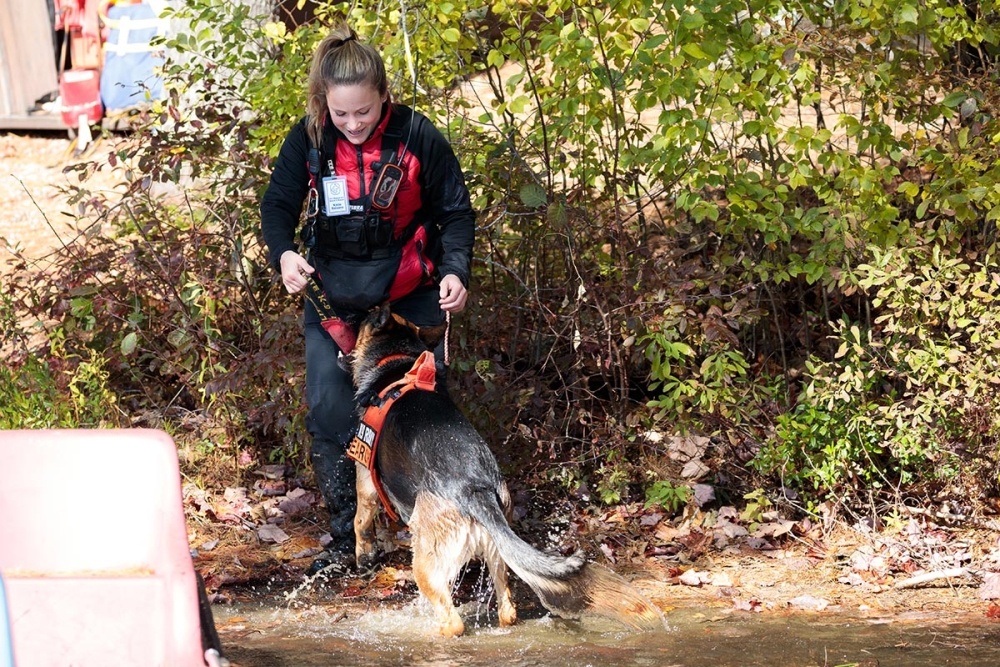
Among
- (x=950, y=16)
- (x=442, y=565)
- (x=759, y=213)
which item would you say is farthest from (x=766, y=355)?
(x=442, y=565)

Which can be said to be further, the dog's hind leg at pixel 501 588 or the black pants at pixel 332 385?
the black pants at pixel 332 385

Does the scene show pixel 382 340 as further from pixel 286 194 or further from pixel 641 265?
pixel 641 265

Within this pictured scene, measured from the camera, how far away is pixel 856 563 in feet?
15.5

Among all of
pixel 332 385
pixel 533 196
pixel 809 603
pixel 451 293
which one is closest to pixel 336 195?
pixel 451 293

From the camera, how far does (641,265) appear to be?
5297 mm

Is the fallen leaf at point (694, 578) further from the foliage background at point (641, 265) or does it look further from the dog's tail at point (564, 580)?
the dog's tail at point (564, 580)

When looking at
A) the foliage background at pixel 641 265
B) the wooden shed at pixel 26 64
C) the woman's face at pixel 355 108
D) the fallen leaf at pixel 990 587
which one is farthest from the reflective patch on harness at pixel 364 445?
the wooden shed at pixel 26 64

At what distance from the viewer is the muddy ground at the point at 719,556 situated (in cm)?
449

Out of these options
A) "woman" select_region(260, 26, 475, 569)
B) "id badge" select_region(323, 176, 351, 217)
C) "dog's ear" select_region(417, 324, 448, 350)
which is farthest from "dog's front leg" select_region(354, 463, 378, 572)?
"id badge" select_region(323, 176, 351, 217)

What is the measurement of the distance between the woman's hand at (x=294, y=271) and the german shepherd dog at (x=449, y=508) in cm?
38

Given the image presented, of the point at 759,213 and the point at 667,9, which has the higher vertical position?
the point at 667,9

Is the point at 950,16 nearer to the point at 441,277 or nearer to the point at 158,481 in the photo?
the point at 441,277

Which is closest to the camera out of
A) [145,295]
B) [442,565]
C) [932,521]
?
[442,565]

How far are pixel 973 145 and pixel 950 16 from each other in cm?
59
